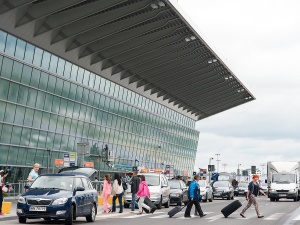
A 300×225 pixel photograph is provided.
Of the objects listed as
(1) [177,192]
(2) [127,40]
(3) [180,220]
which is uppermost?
(2) [127,40]

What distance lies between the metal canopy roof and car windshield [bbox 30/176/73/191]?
1990 cm

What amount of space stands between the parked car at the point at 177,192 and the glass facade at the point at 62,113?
12.1 metres

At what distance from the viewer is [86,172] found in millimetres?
36875

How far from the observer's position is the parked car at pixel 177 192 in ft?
115

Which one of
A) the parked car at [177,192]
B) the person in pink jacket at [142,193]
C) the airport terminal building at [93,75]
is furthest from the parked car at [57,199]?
the airport terminal building at [93,75]

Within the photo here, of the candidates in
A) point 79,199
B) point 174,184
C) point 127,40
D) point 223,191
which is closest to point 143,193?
point 79,199

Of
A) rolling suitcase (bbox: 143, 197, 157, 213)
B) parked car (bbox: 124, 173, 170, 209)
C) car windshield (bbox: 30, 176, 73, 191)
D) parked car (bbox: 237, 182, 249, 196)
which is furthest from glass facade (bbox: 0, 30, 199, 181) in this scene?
car windshield (bbox: 30, 176, 73, 191)

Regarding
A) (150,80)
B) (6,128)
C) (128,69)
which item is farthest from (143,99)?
(6,128)

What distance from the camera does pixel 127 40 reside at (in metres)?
47.3

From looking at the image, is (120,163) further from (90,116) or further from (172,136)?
(172,136)

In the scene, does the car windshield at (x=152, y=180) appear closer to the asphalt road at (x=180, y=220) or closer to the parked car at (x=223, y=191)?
the asphalt road at (x=180, y=220)

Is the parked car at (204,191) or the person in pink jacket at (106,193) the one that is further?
the parked car at (204,191)

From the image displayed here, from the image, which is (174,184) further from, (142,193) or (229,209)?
(229,209)

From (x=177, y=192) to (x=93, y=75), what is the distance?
73.8ft
